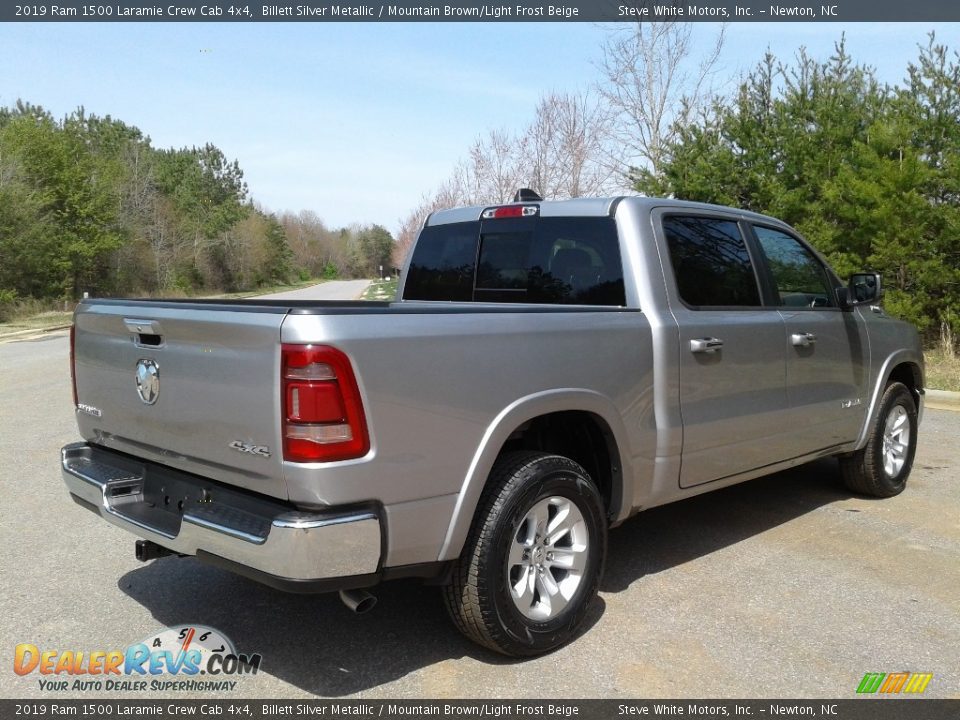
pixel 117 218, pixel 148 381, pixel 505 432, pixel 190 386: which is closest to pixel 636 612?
pixel 505 432

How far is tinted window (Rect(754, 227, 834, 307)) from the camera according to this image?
4.99 metres

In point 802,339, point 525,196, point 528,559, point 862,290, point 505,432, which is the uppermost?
point 525,196

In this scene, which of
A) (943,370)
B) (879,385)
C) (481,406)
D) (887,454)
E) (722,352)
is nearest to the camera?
(481,406)

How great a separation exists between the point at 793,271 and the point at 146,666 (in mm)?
4154

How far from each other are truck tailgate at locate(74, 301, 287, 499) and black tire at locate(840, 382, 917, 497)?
4.41m

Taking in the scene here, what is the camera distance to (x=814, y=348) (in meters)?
4.98

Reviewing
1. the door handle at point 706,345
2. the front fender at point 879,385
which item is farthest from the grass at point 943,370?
the door handle at point 706,345

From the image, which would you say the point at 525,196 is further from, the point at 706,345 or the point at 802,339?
the point at 802,339

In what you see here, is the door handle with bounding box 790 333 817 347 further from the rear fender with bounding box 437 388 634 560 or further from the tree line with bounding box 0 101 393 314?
the tree line with bounding box 0 101 393 314

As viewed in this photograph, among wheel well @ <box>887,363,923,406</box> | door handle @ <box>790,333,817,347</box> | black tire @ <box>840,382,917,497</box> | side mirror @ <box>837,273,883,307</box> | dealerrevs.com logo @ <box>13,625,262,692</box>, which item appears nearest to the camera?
dealerrevs.com logo @ <box>13,625,262,692</box>

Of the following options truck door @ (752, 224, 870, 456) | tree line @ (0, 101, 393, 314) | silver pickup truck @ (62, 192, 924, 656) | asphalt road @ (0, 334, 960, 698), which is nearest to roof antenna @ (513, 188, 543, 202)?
silver pickup truck @ (62, 192, 924, 656)

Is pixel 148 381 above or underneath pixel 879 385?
above

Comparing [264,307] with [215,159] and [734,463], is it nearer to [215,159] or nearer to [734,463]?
[734,463]
